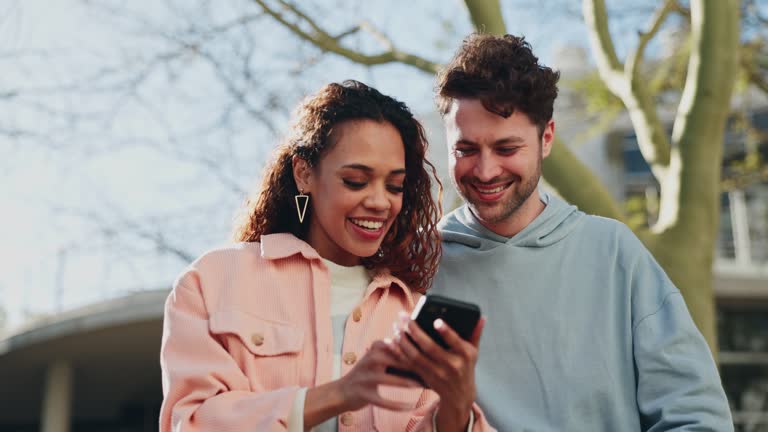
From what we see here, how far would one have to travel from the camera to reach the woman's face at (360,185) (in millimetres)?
3039

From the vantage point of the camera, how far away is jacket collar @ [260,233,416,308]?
10.2ft

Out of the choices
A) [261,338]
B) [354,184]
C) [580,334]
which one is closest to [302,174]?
[354,184]

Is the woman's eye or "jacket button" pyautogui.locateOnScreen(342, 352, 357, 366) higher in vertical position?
the woman's eye

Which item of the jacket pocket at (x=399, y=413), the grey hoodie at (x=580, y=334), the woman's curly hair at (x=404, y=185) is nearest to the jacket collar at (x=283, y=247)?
the woman's curly hair at (x=404, y=185)

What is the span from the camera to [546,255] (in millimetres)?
3512

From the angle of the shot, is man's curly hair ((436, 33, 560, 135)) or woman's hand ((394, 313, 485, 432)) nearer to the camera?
woman's hand ((394, 313, 485, 432))

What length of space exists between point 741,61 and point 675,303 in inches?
226

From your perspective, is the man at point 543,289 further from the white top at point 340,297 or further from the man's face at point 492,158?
the white top at point 340,297

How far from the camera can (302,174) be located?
3.23 meters

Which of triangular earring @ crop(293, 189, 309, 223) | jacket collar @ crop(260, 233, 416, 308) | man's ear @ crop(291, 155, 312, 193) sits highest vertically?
man's ear @ crop(291, 155, 312, 193)

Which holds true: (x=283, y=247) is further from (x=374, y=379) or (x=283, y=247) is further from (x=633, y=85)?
(x=633, y=85)

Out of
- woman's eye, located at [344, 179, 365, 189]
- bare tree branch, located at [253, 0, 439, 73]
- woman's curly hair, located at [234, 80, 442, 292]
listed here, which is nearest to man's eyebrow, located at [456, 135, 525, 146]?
woman's curly hair, located at [234, 80, 442, 292]

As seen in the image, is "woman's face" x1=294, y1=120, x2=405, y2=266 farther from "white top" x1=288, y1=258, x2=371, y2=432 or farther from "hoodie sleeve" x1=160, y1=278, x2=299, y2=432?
"hoodie sleeve" x1=160, y1=278, x2=299, y2=432

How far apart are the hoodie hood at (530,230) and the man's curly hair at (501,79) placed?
32cm
